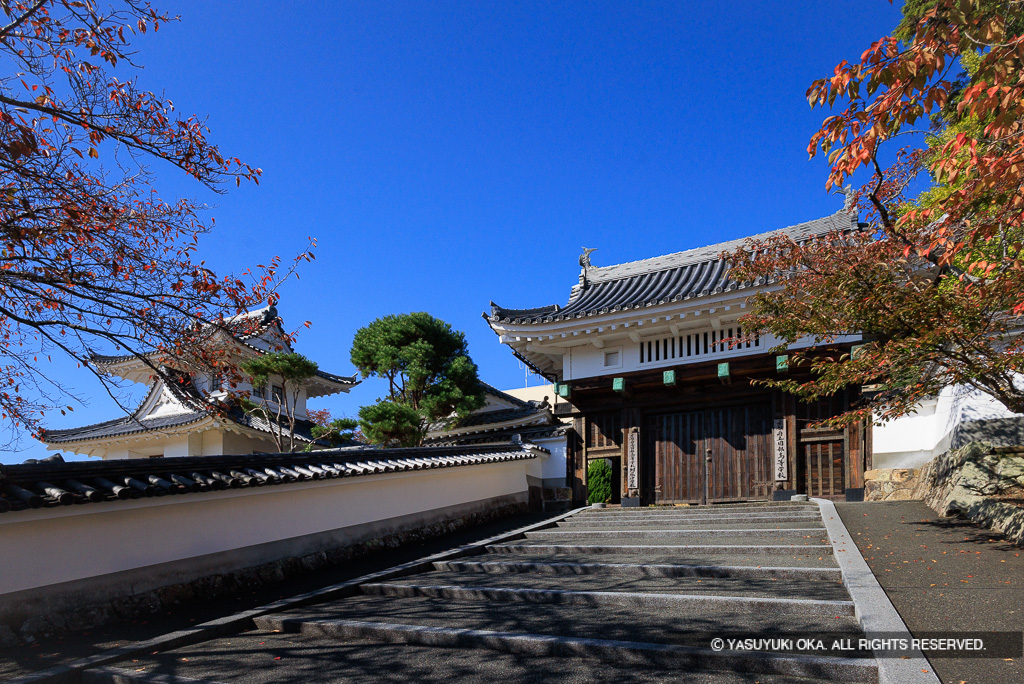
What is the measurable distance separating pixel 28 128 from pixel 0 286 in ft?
5.04

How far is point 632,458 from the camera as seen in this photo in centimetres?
1388

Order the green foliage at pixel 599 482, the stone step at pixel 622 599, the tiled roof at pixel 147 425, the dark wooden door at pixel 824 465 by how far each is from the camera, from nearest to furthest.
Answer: the stone step at pixel 622 599
the dark wooden door at pixel 824 465
the green foliage at pixel 599 482
the tiled roof at pixel 147 425

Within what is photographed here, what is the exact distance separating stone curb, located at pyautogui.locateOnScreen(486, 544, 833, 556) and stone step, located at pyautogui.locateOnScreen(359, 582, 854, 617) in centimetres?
206

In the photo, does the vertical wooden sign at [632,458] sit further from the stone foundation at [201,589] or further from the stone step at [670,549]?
the stone step at [670,549]

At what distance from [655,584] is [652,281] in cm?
1055

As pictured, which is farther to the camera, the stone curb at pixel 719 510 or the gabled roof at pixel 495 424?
the gabled roof at pixel 495 424

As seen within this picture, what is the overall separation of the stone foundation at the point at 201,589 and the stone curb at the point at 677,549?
6.16 feet

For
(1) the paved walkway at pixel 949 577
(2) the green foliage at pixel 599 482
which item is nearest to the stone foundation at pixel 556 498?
(2) the green foliage at pixel 599 482

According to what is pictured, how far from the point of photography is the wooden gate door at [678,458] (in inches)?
529

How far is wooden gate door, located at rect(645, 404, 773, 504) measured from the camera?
12852 millimetres

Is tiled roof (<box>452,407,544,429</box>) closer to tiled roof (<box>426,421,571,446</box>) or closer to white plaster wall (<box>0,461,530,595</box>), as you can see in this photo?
tiled roof (<box>426,421,571,446</box>)

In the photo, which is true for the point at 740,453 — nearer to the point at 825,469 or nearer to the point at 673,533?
the point at 825,469

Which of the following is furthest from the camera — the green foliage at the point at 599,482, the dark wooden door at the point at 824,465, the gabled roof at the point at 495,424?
the gabled roof at the point at 495,424

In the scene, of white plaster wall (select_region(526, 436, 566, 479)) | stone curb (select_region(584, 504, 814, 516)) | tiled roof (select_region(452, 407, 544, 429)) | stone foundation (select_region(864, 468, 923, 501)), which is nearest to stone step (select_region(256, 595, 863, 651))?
stone curb (select_region(584, 504, 814, 516))
